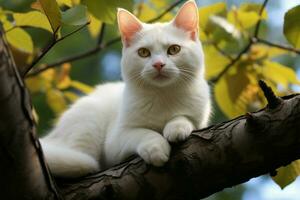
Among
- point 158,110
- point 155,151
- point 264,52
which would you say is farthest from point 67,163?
point 264,52

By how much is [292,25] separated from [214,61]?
992 millimetres

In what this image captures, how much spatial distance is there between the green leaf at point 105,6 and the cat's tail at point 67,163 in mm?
748

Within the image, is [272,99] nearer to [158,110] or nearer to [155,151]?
[155,151]

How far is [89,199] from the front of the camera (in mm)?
2049

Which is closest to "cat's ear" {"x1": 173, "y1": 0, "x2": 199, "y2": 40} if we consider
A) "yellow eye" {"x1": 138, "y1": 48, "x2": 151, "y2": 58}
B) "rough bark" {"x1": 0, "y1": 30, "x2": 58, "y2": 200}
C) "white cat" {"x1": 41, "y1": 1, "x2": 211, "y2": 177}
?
"white cat" {"x1": 41, "y1": 1, "x2": 211, "y2": 177}

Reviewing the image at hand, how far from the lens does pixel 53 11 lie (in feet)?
6.07

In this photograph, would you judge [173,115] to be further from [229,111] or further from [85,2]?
[85,2]

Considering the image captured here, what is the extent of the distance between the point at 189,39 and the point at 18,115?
1569 millimetres

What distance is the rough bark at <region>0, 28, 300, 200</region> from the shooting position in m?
1.79

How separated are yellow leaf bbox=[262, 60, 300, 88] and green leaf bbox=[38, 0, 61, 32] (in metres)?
1.50

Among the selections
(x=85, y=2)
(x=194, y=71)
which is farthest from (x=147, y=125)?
(x=85, y=2)

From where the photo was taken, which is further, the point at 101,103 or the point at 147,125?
the point at 101,103

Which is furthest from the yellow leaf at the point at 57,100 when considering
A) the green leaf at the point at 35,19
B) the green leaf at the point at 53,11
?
the green leaf at the point at 53,11

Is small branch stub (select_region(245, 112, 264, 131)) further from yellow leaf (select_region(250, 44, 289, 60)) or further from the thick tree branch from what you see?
yellow leaf (select_region(250, 44, 289, 60))
